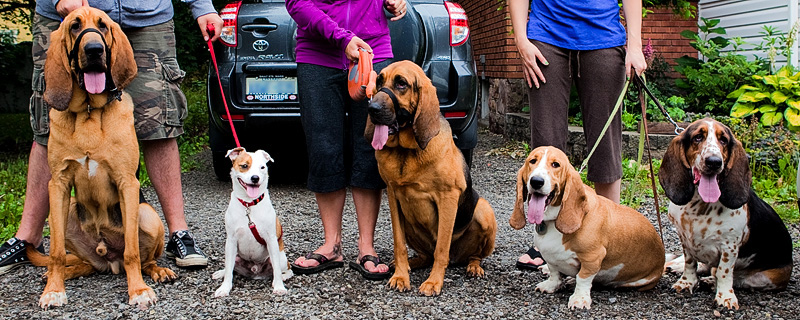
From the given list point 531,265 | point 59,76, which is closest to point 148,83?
point 59,76

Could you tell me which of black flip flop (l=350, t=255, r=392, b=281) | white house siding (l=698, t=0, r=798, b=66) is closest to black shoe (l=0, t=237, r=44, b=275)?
black flip flop (l=350, t=255, r=392, b=281)

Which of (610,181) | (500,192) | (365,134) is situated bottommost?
(500,192)

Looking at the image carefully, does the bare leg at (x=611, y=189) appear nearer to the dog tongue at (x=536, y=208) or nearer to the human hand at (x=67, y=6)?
the dog tongue at (x=536, y=208)

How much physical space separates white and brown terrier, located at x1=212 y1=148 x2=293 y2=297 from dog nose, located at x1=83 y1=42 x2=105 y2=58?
0.77 meters

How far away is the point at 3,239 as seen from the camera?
504cm

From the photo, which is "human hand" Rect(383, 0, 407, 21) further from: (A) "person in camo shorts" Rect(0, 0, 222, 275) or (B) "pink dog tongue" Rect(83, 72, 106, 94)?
(B) "pink dog tongue" Rect(83, 72, 106, 94)

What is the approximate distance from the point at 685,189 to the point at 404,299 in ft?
4.82

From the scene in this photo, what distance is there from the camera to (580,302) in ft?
11.3

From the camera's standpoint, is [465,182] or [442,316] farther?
[465,182]

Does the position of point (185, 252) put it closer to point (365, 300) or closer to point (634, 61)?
point (365, 300)

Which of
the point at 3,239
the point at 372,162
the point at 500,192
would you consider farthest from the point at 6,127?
the point at 372,162

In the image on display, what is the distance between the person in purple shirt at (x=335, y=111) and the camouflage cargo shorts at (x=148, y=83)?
2.50 feet

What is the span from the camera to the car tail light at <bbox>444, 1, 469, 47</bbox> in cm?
599

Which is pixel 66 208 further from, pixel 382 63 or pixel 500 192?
pixel 500 192
